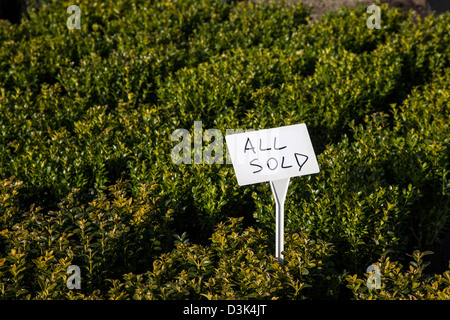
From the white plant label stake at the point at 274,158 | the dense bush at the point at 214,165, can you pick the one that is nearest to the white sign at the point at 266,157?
the white plant label stake at the point at 274,158

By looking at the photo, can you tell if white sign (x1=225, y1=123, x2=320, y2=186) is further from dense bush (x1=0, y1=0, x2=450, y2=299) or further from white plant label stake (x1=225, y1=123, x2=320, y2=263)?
dense bush (x1=0, y1=0, x2=450, y2=299)

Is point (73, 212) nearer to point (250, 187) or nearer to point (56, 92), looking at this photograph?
point (250, 187)

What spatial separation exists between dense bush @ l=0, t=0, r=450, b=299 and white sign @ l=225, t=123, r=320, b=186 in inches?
19.5

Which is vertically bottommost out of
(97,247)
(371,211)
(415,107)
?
(97,247)

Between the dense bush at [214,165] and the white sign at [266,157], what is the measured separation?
495 mm

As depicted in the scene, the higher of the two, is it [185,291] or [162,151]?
[162,151]

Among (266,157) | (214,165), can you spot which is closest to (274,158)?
(266,157)

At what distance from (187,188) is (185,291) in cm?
109

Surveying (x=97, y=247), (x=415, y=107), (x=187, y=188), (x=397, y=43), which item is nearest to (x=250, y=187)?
(x=187, y=188)

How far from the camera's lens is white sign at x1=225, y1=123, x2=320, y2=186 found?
2.75 m

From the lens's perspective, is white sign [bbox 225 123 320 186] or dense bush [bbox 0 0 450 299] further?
dense bush [bbox 0 0 450 299]

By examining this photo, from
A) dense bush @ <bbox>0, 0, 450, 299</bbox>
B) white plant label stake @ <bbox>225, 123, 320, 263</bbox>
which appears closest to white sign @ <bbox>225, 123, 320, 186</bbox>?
white plant label stake @ <bbox>225, 123, 320, 263</bbox>

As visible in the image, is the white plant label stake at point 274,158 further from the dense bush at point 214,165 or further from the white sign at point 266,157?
the dense bush at point 214,165

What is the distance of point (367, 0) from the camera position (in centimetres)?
764
